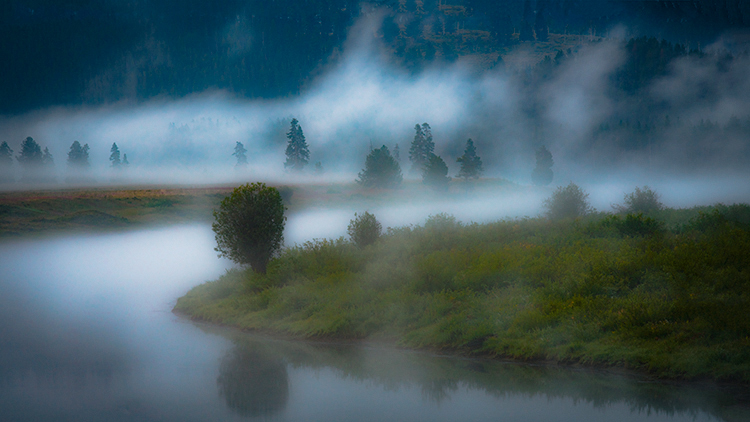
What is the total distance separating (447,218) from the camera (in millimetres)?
27359

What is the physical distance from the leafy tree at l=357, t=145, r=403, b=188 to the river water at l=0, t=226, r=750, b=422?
2837 inches

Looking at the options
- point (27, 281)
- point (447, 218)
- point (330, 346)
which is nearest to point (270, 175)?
point (27, 281)

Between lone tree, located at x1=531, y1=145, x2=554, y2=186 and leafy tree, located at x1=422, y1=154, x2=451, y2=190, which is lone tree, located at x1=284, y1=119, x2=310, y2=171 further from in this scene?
lone tree, located at x1=531, y1=145, x2=554, y2=186

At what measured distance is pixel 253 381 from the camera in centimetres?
1218

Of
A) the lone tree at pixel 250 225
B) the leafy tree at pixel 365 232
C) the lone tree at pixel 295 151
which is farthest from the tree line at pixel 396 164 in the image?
the lone tree at pixel 250 225

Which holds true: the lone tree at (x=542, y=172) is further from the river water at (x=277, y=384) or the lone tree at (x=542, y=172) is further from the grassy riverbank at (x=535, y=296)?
the river water at (x=277, y=384)

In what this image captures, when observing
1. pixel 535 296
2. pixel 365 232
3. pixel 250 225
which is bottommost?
Answer: pixel 535 296

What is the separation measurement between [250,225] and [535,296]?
39.6ft

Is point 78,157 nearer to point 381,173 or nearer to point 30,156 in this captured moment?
point 30,156

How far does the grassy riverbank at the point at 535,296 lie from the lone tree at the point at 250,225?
34.6 inches

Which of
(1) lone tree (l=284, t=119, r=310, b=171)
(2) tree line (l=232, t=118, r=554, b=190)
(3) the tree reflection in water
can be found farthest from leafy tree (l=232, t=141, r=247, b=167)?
(3) the tree reflection in water

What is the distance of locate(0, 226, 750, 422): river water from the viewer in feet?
32.3

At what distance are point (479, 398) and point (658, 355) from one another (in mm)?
3885

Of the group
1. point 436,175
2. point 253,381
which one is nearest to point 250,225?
point 253,381
